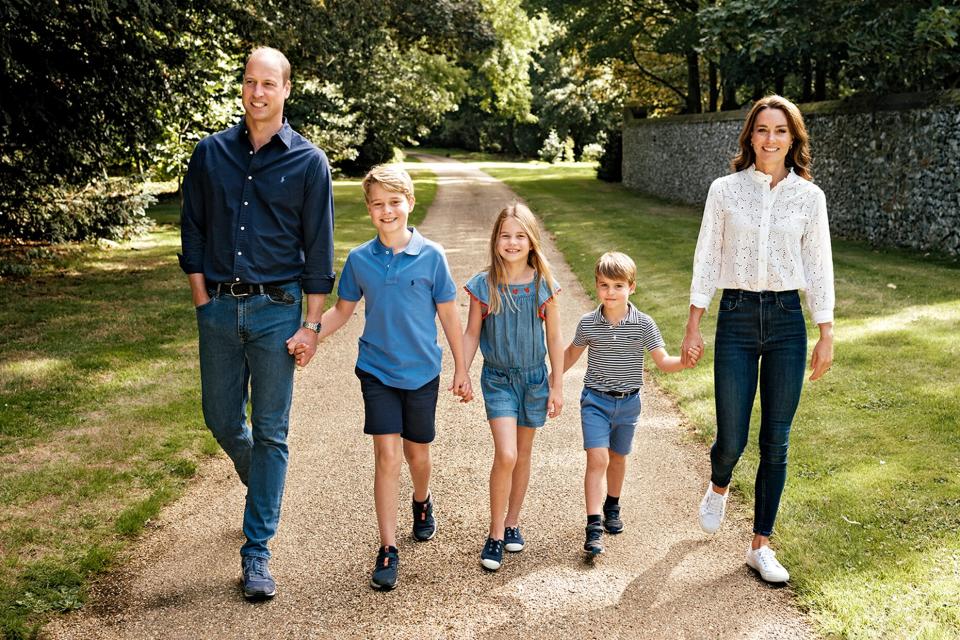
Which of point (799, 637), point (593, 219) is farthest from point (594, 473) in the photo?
point (593, 219)

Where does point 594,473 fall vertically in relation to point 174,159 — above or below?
below

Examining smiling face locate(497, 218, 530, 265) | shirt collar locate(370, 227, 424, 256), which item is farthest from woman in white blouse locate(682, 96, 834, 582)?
shirt collar locate(370, 227, 424, 256)

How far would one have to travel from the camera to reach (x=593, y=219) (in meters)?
20.5

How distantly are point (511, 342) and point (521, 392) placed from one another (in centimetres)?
26

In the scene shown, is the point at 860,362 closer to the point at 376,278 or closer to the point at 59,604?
the point at 376,278

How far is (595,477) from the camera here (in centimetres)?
427

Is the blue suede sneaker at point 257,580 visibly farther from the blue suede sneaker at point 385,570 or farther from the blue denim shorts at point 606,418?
the blue denim shorts at point 606,418

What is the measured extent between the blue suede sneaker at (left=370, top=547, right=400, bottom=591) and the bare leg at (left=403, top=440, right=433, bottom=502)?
0.43 metres

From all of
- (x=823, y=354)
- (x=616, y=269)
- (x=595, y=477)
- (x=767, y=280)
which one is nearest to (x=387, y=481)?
(x=595, y=477)

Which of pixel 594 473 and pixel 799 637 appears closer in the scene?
pixel 799 637

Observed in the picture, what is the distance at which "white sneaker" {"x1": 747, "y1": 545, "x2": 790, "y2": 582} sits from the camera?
391 cm

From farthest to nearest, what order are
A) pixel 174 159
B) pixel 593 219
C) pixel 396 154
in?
pixel 396 154
pixel 593 219
pixel 174 159

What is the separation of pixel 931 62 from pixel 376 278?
448 inches

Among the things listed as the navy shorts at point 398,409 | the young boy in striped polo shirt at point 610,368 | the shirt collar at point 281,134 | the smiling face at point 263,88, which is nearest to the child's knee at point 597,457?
the young boy in striped polo shirt at point 610,368
